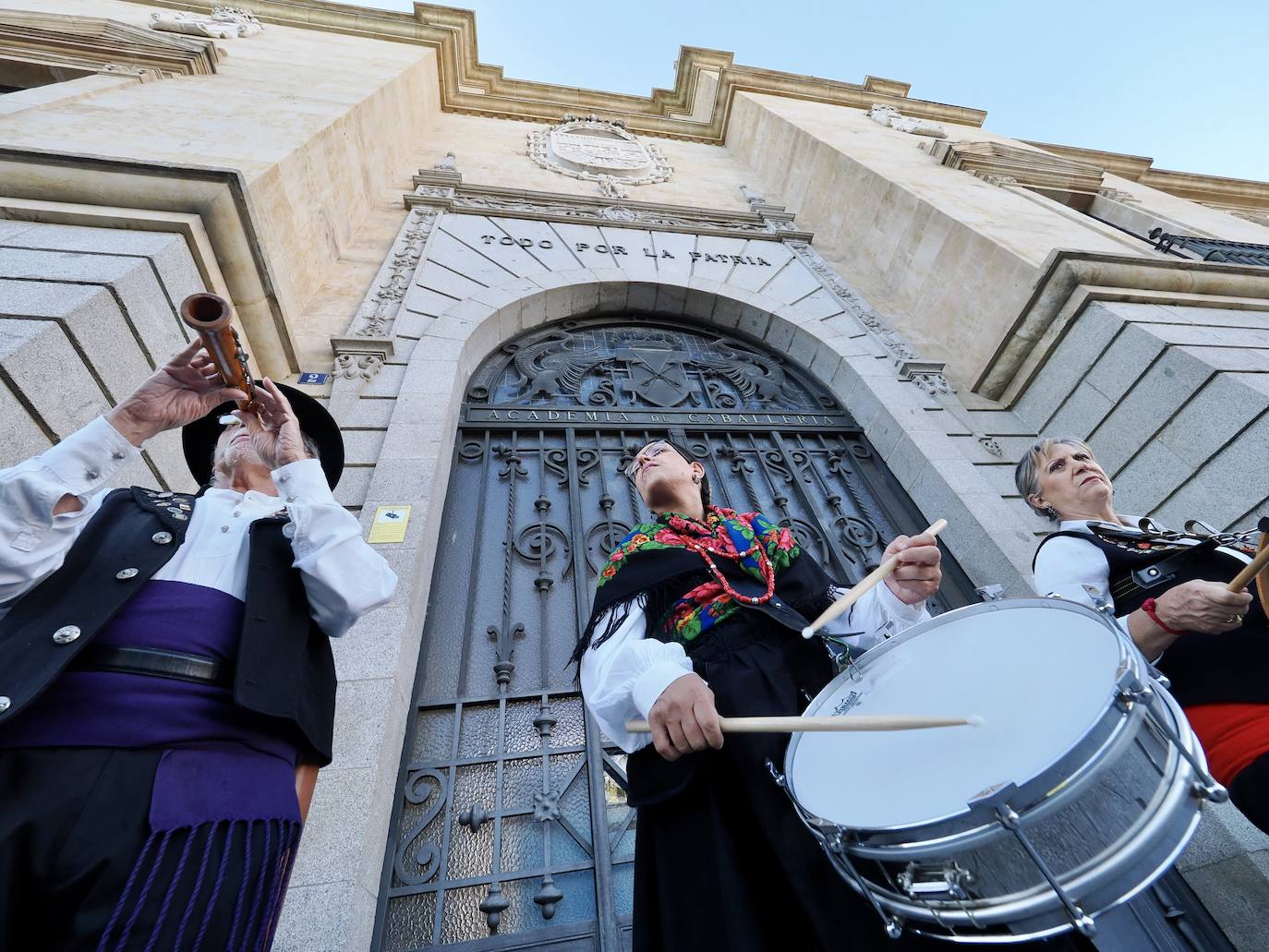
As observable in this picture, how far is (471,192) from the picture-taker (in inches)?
269

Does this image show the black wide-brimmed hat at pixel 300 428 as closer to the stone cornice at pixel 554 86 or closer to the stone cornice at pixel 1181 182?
the stone cornice at pixel 554 86

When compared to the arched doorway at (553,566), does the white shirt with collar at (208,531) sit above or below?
above

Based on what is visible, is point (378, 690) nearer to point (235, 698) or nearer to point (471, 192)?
point (235, 698)

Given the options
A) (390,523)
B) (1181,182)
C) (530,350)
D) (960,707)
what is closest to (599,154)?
(530,350)

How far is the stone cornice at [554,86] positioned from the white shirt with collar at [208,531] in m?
10.9

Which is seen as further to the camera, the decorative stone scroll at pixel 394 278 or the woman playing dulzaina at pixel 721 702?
the decorative stone scroll at pixel 394 278

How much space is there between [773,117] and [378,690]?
34.0ft

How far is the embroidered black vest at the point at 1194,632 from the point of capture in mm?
1773

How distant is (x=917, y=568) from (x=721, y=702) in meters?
0.78

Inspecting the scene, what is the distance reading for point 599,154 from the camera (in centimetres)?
896

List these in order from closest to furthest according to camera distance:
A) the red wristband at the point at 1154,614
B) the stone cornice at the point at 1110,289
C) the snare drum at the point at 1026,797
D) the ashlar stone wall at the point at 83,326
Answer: the snare drum at the point at 1026,797, the red wristband at the point at 1154,614, the ashlar stone wall at the point at 83,326, the stone cornice at the point at 1110,289

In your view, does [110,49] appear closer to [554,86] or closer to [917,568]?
[554,86]

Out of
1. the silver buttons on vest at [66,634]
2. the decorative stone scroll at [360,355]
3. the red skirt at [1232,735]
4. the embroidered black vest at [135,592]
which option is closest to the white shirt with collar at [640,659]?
the embroidered black vest at [135,592]

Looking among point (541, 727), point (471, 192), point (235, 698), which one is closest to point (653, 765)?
point (235, 698)
